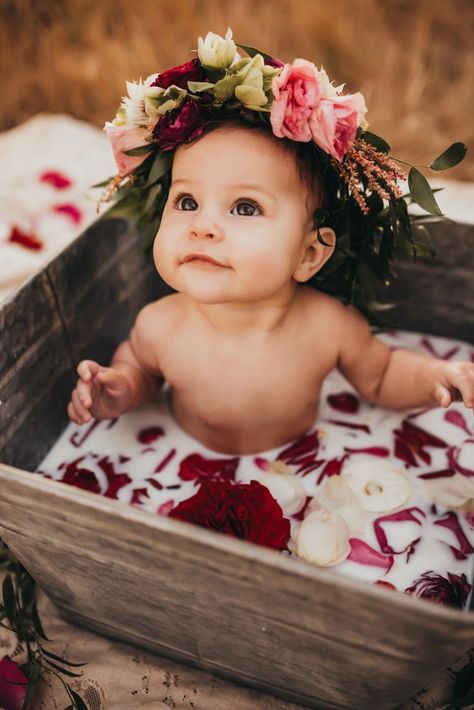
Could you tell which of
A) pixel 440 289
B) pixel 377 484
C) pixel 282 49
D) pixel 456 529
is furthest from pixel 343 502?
pixel 282 49

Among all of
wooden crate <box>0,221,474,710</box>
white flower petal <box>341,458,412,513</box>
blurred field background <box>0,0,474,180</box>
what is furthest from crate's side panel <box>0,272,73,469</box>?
blurred field background <box>0,0,474,180</box>

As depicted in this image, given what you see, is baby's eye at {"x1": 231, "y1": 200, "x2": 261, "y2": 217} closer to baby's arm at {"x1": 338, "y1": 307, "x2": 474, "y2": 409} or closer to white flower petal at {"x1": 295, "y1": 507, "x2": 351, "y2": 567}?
baby's arm at {"x1": 338, "y1": 307, "x2": 474, "y2": 409}

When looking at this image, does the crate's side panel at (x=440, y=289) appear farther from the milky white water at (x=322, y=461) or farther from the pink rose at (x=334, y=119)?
the pink rose at (x=334, y=119)

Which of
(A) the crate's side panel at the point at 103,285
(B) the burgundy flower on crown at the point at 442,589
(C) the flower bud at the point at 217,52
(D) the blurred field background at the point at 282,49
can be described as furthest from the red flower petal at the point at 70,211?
(B) the burgundy flower on crown at the point at 442,589

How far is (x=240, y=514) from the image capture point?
90 cm

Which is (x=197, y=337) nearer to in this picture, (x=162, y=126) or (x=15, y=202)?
(x=162, y=126)

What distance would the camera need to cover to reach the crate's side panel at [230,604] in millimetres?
643

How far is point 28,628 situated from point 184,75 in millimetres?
876

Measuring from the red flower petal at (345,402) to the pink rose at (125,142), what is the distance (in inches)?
23.0

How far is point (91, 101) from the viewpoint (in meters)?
2.36

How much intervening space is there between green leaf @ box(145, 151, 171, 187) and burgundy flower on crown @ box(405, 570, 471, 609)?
0.70m

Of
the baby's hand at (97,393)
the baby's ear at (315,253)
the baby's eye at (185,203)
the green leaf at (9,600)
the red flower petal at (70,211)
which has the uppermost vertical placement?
the baby's eye at (185,203)

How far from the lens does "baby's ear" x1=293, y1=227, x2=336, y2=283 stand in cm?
97

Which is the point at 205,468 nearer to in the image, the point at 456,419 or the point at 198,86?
the point at 456,419
